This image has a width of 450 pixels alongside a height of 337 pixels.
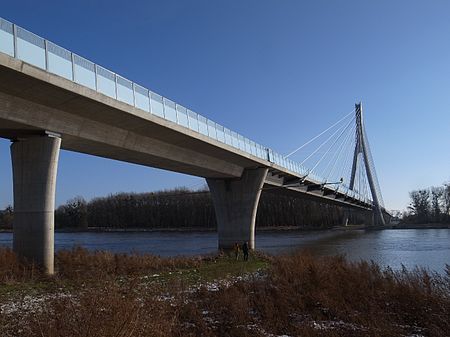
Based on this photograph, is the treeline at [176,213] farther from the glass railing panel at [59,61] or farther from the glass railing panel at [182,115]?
the glass railing panel at [59,61]

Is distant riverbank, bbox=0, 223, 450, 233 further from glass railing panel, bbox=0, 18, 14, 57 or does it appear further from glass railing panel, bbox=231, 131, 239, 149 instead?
glass railing panel, bbox=0, 18, 14, 57

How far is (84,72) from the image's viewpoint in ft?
71.6

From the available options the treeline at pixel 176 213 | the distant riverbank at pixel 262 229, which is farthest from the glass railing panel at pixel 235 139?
the treeline at pixel 176 213

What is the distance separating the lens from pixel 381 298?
13156mm

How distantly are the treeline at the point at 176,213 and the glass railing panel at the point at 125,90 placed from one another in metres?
96.2

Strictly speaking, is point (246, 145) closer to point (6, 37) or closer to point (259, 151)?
point (259, 151)

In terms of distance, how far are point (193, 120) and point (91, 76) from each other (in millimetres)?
11396

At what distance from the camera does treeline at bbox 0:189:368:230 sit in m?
130

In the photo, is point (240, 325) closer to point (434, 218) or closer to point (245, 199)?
point (245, 199)

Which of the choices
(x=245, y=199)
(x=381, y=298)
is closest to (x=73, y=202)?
(x=245, y=199)

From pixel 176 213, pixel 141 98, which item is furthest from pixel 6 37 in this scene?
pixel 176 213

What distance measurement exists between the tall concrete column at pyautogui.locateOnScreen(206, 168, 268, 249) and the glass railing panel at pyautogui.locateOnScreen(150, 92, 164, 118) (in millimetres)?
20759

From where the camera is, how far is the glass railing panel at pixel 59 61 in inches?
781

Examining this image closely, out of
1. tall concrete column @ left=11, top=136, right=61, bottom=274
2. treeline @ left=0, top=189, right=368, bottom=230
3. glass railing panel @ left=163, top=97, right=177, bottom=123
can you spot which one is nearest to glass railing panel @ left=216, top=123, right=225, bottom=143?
glass railing panel @ left=163, top=97, right=177, bottom=123
